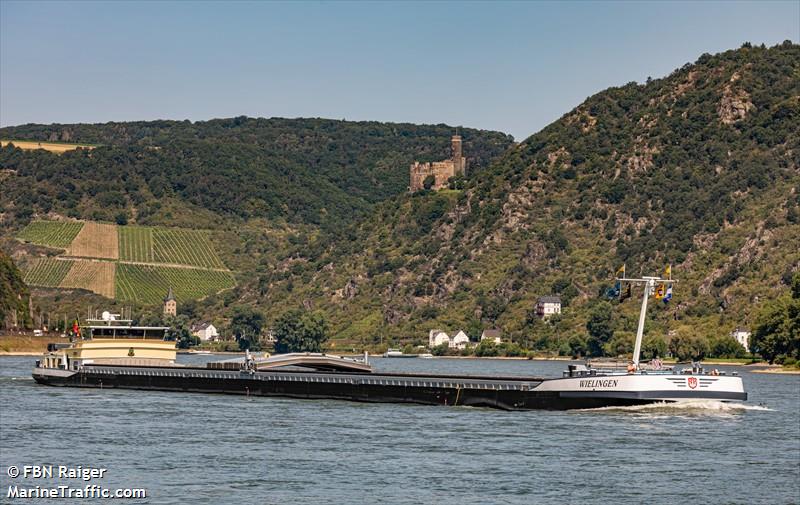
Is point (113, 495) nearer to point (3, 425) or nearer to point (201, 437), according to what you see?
point (201, 437)

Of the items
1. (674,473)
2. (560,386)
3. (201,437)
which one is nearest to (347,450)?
(201,437)

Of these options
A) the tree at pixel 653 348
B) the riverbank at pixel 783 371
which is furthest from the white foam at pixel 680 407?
the tree at pixel 653 348

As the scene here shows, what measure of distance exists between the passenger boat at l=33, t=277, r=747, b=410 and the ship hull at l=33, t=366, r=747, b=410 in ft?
0.20

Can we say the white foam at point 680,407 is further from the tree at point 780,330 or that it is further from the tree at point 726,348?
the tree at point 726,348

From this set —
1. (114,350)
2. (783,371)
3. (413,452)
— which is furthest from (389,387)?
(783,371)

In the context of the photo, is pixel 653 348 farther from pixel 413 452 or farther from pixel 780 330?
pixel 413 452

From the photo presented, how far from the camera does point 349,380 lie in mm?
99250

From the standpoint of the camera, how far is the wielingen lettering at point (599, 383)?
81062mm

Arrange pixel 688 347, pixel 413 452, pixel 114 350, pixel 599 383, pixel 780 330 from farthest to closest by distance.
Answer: pixel 688 347
pixel 780 330
pixel 114 350
pixel 599 383
pixel 413 452

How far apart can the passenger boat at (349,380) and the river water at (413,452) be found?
1.38 meters

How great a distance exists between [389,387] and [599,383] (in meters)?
18.5

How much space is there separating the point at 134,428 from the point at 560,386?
1016 inches

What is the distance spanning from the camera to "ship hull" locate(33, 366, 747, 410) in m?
81.4

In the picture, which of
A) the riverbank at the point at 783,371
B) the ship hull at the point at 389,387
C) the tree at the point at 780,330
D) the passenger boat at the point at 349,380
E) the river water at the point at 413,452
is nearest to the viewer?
the river water at the point at 413,452
